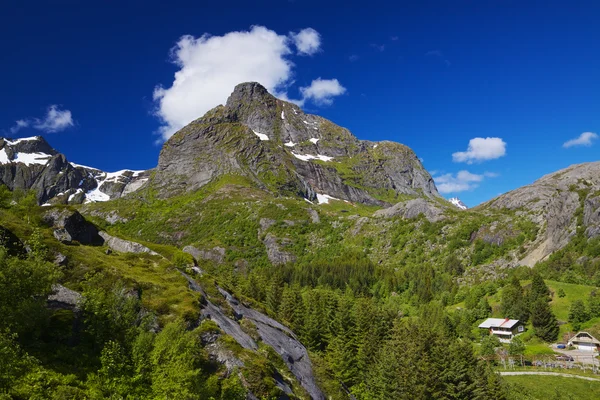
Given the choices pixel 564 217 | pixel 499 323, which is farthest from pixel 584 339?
pixel 564 217

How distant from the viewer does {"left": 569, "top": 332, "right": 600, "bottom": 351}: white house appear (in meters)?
91.1

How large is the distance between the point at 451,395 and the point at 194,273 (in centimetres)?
4527

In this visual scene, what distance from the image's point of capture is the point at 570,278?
4993 inches

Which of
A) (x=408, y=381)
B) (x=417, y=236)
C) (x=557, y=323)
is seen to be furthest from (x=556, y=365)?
(x=417, y=236)

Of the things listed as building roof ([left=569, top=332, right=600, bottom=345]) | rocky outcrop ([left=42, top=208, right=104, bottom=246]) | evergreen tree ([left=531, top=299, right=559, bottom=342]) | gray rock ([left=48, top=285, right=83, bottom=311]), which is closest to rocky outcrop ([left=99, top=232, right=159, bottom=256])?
rocky outcrop ([left=42, top=208, right=104, bottom=246])

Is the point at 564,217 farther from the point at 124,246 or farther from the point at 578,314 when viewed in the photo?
the point at 124,246

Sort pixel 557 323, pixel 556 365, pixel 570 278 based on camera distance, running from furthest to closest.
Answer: pixel 570 278 < pixel 557 323 < pixel 556 365

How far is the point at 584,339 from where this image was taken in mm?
93375

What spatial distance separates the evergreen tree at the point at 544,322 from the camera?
335ft

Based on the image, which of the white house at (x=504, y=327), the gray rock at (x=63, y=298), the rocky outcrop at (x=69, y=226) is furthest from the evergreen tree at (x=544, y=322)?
the gray rock at (x=63, y=298)

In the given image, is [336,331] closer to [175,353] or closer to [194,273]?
[194,273]

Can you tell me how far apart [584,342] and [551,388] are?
31370 mm

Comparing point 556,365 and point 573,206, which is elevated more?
point 573,206

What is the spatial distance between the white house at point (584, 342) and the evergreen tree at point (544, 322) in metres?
6.89
